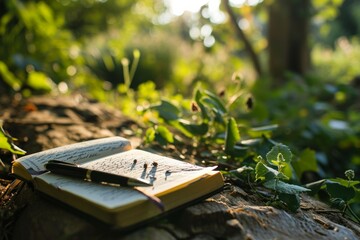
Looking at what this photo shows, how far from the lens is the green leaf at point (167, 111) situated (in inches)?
59.5

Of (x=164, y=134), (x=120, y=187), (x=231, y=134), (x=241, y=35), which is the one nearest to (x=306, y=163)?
(x=231, y=134)

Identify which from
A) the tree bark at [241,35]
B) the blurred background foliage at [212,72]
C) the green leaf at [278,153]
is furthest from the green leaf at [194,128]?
the tree bark at [241,35]

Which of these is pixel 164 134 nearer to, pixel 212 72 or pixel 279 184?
pixel 279 184

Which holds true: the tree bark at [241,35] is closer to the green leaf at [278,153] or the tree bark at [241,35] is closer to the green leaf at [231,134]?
the green leaf at [231,134]

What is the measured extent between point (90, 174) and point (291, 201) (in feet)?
1.58

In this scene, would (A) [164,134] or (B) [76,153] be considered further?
(A) [164,134]

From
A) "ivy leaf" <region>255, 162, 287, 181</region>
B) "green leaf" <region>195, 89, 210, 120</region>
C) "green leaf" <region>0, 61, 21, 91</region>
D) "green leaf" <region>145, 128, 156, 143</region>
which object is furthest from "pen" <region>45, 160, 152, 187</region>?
"green leaf" <region>0, 61, 21, 91</region>

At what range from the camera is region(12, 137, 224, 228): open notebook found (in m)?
0.79

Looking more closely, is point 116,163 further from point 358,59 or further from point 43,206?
point 358,59

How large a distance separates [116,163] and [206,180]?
0.25m

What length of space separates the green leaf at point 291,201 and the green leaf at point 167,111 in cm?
59

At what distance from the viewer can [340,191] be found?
1.13 meters

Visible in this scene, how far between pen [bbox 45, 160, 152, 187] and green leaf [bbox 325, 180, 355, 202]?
55 centimetres

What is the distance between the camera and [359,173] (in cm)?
245
